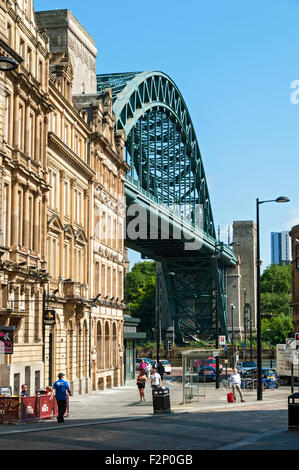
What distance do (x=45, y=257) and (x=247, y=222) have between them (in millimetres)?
101971

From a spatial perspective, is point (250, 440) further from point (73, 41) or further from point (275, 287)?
point (275, 287)

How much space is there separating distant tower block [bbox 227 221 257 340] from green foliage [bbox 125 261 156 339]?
21330mm

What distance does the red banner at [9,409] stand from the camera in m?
26.3

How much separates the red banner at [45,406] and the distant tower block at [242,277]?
108 meters

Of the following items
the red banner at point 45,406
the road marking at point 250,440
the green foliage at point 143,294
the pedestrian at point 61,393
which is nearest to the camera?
the road marking at point 250,440

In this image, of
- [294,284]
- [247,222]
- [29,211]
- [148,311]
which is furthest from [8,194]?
[148,311]

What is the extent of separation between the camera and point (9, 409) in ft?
86.4

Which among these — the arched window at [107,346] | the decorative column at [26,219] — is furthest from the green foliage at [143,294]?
the decorative column at [26,219]

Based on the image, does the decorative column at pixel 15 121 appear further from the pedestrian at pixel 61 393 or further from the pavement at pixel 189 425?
the pedestrian at pixel 61 393

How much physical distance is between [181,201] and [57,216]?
8906cm

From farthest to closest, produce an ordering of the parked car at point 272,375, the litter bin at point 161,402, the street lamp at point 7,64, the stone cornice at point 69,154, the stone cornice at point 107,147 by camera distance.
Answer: the stone cornice at point 107,147
the parked car at point 272,375
the stone cornice at point 69,154
the litter bin at point 161,402
the street lamp at point 7,64

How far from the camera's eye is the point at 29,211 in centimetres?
3912

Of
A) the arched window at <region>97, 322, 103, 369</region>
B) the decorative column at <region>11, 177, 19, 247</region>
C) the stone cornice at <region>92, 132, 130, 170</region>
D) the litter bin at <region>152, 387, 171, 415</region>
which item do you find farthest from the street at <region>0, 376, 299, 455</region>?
the stone cornice at <region>92, 132, 130, 170</region>
